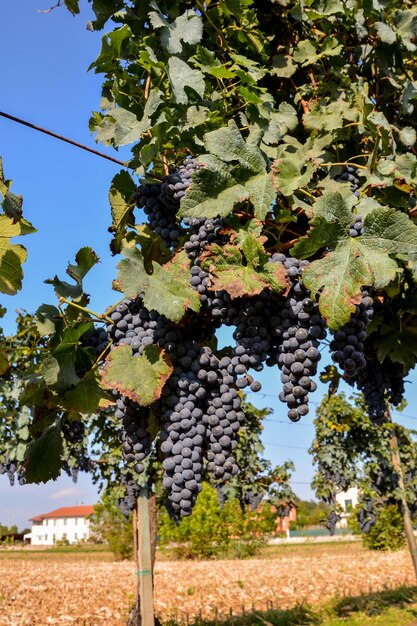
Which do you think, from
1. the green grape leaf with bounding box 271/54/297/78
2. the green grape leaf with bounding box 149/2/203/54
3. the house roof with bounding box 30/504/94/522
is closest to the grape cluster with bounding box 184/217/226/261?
the green grape leaf with bounding box 149/2/203/54

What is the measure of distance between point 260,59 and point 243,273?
1.52 meters

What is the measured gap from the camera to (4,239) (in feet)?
6.82

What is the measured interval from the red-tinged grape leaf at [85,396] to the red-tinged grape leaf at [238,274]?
2.03 ft

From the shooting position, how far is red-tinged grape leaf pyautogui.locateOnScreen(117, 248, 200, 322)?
1.80 meters

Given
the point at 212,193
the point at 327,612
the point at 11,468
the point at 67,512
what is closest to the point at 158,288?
the point at 212,193

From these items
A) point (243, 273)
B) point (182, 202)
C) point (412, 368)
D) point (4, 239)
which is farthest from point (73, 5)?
point (412, 368)

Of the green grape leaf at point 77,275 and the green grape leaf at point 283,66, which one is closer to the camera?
the green grape leaf at point 77,275

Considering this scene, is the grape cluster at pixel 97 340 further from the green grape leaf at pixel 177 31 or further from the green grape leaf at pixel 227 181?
the green grape leaf at pixel 177 31

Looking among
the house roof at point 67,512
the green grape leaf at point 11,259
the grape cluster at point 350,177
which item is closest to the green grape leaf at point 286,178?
the grape cluster at point 350,177

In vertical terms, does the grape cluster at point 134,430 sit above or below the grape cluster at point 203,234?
below

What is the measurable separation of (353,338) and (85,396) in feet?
3.23

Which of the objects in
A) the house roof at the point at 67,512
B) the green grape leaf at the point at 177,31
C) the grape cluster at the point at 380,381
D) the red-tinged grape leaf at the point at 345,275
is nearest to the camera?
the red-tinged grape leaf at the point at 345,275

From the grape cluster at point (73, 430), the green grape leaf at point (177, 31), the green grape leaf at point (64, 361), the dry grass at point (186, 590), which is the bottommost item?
the dry grass at point (186, 590)

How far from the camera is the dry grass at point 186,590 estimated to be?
30.1 feet
